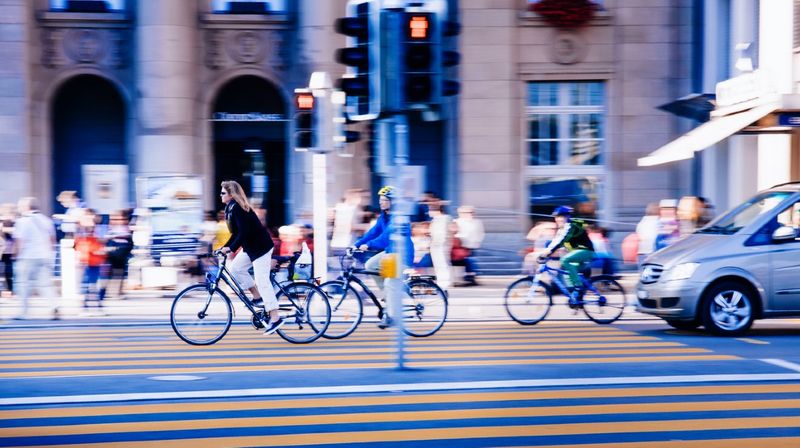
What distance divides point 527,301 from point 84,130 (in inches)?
532

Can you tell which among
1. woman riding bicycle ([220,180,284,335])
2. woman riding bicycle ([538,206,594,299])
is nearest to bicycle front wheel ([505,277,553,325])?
woman riding bicycle ([538,206,594,299])

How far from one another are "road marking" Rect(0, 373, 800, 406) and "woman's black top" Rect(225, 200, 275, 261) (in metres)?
3.17

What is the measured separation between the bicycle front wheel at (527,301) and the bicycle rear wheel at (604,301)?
62 cm

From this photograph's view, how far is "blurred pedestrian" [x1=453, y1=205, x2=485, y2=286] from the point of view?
20.5 meters

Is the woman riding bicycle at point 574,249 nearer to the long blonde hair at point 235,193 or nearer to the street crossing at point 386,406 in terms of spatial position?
the street crossing at point 386,406

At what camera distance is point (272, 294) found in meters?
12.1

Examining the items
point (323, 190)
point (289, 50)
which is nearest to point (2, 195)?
point (289, 50)

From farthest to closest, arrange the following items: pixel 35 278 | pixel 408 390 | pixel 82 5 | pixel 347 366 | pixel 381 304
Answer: pixel 82 5 → pixel 35 278 → pixel 381 304 → pixel 347 366 → pixel 408 390

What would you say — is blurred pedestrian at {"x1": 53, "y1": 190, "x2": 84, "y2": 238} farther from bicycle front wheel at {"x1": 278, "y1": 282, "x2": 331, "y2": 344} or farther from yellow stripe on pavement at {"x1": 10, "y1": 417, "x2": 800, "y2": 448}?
yellow stripe on pavement at {"x1": 10, "y1": 417, "x2": 800, "y2": 448}

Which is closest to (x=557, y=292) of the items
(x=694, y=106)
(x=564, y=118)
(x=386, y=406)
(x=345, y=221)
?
(x=345, y=221)

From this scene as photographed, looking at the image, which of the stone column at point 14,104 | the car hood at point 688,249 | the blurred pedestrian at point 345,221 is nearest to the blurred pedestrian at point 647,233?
the car hood at point 688,249

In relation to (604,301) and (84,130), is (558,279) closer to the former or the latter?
(604,301)

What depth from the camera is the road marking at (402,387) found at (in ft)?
27.7

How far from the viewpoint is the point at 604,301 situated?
15.1 metres
